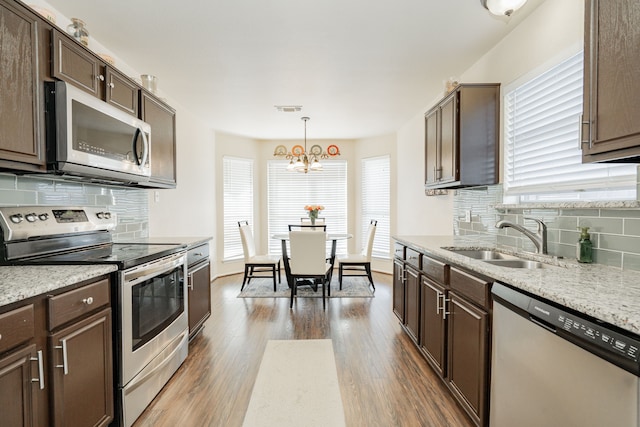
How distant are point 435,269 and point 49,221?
2507 millimetres

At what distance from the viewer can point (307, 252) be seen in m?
3.86

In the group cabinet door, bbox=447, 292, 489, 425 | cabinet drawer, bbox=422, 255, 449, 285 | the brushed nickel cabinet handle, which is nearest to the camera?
the brushed nickel cabinet handle

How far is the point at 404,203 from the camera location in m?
4.98

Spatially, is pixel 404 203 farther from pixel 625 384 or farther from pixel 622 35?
pixel 625 384

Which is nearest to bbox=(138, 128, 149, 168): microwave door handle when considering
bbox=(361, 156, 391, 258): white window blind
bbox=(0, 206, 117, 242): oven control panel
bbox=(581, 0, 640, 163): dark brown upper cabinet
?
bbox=(0, 206, 117, 242): oven control panel

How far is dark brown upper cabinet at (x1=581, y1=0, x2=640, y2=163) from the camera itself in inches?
44.6

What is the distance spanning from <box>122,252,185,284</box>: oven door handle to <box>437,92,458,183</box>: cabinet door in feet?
7.57

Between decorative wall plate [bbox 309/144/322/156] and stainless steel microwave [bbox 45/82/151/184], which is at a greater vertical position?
decorative wall plate [bbox 309/144/322/156]

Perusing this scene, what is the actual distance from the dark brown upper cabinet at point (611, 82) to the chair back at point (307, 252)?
2793 millimetres

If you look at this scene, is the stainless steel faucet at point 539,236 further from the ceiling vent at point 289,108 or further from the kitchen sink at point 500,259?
the ceiling vent at point 289,108

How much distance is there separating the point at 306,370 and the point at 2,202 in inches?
86.8

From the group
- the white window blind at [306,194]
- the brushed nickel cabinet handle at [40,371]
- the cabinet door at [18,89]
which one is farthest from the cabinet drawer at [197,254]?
the white window blind at [306,194]

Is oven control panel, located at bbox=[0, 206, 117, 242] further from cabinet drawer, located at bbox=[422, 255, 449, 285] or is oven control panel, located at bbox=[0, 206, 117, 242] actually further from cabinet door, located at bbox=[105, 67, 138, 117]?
cabinet drawer, located at bbox=[422, 255, 449, 285]

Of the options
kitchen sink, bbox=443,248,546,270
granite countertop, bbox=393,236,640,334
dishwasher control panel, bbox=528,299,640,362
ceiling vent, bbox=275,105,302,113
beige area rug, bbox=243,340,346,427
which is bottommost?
beige area rug, bbox=243,340,346,427
